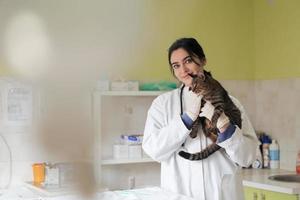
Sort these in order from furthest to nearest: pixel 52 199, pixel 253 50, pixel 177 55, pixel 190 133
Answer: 1. pixel 253 50
2. pixel 190 133
3. pixel 177 55
4. pixel 52 199

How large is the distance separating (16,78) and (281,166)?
7.88ft

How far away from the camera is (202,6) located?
0.25 m

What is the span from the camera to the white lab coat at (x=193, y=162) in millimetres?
1175

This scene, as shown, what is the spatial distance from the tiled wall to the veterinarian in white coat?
123cm

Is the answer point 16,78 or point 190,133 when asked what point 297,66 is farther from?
point 16,78

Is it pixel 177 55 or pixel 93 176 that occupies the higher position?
pixel 177 55

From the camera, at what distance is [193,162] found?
1.22 meters

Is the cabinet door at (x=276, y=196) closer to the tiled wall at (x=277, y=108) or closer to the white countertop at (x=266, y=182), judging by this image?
the white countertop at (x=266, y=182)

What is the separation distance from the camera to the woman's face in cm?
85

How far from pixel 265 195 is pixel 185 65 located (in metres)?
1.34

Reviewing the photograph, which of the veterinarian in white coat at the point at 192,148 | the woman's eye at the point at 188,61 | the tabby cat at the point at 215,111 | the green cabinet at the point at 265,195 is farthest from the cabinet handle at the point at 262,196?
the woman's eye at the point at 188,61

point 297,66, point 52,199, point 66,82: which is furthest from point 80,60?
point 297,66

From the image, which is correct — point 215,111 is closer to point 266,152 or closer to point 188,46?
point 188,46

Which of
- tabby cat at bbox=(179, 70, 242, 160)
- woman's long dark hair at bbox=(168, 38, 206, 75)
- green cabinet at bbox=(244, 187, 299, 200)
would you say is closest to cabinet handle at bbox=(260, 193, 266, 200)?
green cabinet at bbox=(244, 187, 299, 200)
